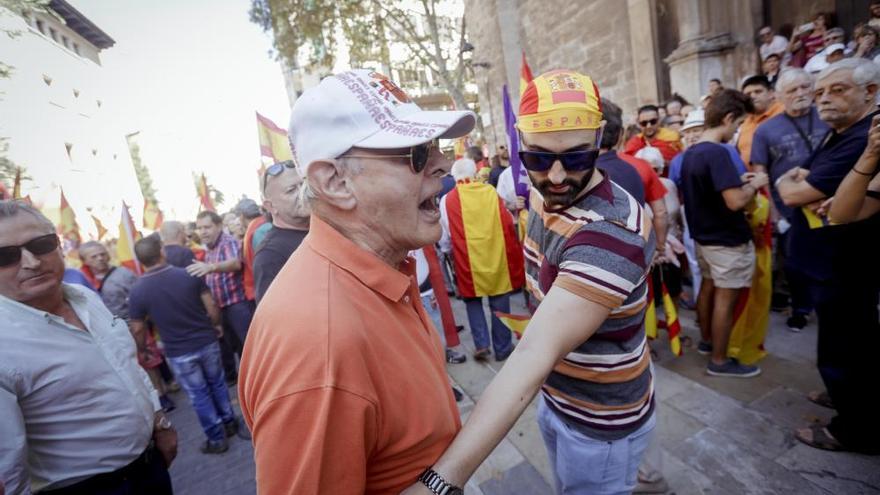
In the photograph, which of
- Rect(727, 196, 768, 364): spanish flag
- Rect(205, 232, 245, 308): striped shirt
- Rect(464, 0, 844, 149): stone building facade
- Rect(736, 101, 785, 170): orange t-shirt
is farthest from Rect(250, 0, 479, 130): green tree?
Rect(727, 196, 768, 364): spanish flag

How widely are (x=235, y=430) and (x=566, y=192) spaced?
421 cm

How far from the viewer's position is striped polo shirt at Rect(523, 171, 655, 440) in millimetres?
1277

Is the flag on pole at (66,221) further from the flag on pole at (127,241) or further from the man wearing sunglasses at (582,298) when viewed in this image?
the man wearing sunglasses at (582,298)

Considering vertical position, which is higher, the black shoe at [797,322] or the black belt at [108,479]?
the black belt at [108,479]

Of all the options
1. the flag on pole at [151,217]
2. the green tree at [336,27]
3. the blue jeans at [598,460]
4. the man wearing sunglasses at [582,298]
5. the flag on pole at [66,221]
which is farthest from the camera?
the green tree at [336,27]

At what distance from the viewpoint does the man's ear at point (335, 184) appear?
3.42 ft

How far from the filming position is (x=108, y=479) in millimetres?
1905

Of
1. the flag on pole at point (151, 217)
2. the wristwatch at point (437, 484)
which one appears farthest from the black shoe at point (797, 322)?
the flag on pole at point (151, 217)

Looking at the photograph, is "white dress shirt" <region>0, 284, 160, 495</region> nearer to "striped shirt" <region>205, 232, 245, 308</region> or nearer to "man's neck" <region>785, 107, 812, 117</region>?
"striped shirt" <region>205, 232, 245, 308</region>

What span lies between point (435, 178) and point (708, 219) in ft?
9.79

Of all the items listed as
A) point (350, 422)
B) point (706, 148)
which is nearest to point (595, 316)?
point (350, 422)

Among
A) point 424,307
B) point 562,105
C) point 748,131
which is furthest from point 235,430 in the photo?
point 748,131

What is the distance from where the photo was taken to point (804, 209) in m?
2.65

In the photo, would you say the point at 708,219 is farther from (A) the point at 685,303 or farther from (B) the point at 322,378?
(B) the point at 322,378
